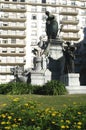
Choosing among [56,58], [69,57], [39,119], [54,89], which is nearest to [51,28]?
[56,58]

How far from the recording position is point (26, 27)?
108375mm

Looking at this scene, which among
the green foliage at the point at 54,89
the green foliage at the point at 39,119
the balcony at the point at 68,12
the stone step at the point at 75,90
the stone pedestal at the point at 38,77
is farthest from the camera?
the balcony at the point at 68,12

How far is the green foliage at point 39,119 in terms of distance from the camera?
11.6 meters

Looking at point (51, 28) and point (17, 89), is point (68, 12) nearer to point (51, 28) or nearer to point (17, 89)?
point (51, 28)

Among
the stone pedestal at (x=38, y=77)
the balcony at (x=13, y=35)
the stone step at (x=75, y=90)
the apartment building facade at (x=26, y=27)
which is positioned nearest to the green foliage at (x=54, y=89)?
the stone step at (x=75, y=90)

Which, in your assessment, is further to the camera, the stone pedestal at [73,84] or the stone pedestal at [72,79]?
the stone pedestal at [72,79]

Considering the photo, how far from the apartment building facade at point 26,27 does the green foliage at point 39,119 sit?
90642 millimetres

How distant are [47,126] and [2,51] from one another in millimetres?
95383

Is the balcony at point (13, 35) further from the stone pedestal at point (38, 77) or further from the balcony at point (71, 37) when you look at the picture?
the stone pedestal at point (38, 77)

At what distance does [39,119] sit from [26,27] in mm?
97110

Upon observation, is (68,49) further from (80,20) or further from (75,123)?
(80,20)

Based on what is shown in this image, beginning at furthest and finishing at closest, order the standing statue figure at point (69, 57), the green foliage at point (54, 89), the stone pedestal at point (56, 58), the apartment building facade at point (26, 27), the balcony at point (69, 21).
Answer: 1. the balcony at point (69, 21)
2. the apartment building facade at point (26, 27)
3. the stone pedestal at point (56, 58)
4. the standing statue figure at point (69, 57)
5. the green foliage at point (54, 89)

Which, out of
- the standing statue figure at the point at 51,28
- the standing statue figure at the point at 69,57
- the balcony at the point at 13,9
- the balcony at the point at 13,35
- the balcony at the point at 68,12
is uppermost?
the balcony at the point at 13,9

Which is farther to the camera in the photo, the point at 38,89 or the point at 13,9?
the point at 13,9
